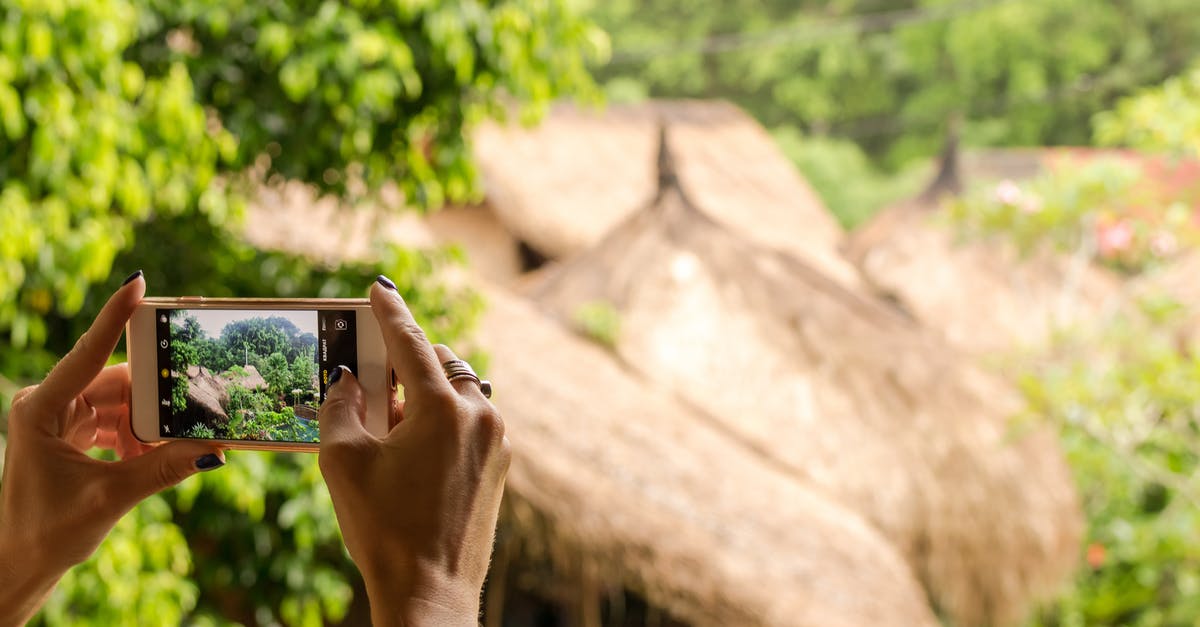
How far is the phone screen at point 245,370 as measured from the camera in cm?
54

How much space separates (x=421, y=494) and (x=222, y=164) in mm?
1343

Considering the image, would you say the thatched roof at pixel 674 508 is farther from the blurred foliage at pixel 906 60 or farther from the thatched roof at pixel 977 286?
the blurred foliage at pixel 906 60

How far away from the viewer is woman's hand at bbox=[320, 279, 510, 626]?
0.41 metres

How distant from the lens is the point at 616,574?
2.26 m

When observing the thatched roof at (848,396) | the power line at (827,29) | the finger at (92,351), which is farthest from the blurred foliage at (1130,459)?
the power line at (827,29)

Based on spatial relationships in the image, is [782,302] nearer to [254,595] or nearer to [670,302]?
[670,302]

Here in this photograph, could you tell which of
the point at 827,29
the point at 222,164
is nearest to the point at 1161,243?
the point at 222,164

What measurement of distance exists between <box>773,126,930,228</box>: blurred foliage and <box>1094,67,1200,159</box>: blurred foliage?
2567 millimetres

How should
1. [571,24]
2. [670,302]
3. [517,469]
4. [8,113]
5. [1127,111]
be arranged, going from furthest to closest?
[670,302] → [1127,111] → [517,469] → [571,24] → [8,113]

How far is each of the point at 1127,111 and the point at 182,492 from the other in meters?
2.52

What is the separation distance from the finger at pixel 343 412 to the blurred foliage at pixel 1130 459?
8.31 feet

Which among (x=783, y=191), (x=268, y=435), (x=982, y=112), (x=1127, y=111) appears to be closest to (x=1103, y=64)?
(x=982, y=112)

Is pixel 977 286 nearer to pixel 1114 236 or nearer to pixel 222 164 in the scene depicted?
pixel 1114 236

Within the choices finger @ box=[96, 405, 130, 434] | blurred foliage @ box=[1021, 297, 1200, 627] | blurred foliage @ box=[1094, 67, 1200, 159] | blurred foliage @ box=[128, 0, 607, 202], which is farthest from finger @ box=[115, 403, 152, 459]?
blurred foliage @ box=[1094, 67, 1200, 159]
